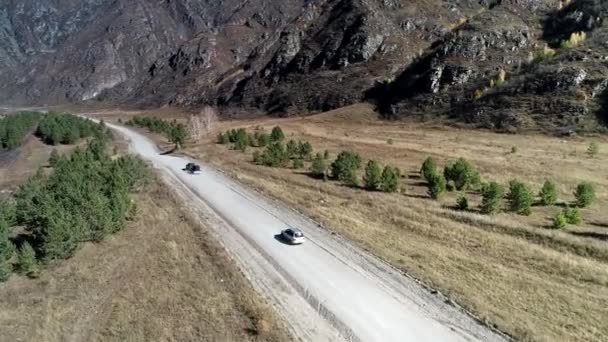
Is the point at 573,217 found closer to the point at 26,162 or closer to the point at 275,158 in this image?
the point at 275,158

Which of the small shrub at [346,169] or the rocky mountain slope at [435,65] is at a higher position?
the rocky mountain slope at [435,65]

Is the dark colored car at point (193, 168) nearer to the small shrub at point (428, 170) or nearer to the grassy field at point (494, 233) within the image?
the grassy field at point (494, 233)

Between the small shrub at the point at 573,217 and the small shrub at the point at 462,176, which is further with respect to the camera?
the small shrub at the point at 462,176

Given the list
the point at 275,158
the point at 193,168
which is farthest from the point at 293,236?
the point at 193,168

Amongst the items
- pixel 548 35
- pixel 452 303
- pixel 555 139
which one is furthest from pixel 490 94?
pixel 452 303

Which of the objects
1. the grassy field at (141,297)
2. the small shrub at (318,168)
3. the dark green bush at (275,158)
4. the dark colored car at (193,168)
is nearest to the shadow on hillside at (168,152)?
the dark colored car at (193,168)

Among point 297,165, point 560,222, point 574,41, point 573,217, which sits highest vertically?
point 574,41

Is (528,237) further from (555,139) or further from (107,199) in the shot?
(555,139)
